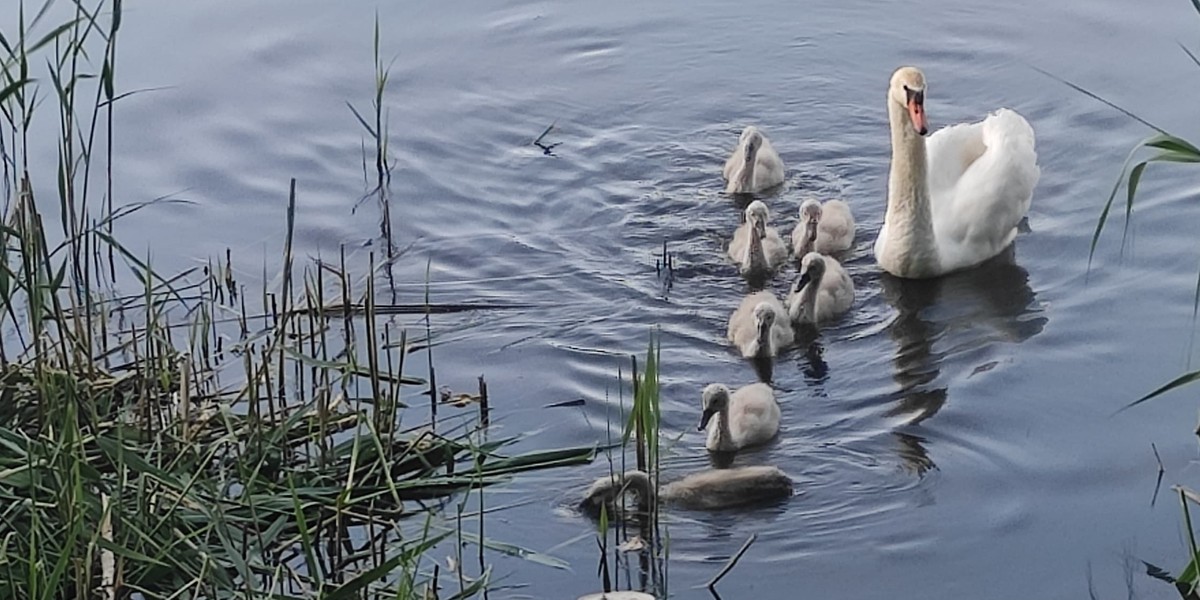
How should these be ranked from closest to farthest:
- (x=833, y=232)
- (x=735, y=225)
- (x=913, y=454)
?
(x=913, y=454) → (x=833, y=232) → (x=735, y=225)

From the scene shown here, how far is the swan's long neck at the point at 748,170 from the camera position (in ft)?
29.3

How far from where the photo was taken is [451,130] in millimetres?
9898

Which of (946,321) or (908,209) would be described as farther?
(908,209)

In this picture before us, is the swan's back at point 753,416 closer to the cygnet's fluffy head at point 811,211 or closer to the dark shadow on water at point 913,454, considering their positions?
the dark shadow on water at point 913,454

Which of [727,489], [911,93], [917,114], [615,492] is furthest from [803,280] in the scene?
[615,492]

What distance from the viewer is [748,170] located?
29.4 feet

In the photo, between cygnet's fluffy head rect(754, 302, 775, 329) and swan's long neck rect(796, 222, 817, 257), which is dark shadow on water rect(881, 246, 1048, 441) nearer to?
swan's long neck rect(796, 222, 817, 257)

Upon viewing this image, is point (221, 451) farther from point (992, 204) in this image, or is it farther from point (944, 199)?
point (944, 199)

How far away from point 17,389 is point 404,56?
4.97 m

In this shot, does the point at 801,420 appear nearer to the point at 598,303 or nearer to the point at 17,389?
the point at 598,303

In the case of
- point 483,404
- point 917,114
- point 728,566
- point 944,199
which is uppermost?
point 917,114

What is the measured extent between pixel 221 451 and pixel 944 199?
380 centimetres

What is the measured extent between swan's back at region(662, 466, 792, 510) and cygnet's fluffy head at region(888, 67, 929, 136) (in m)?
2.41

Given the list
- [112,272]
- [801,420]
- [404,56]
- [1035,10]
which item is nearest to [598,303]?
[801,420]
